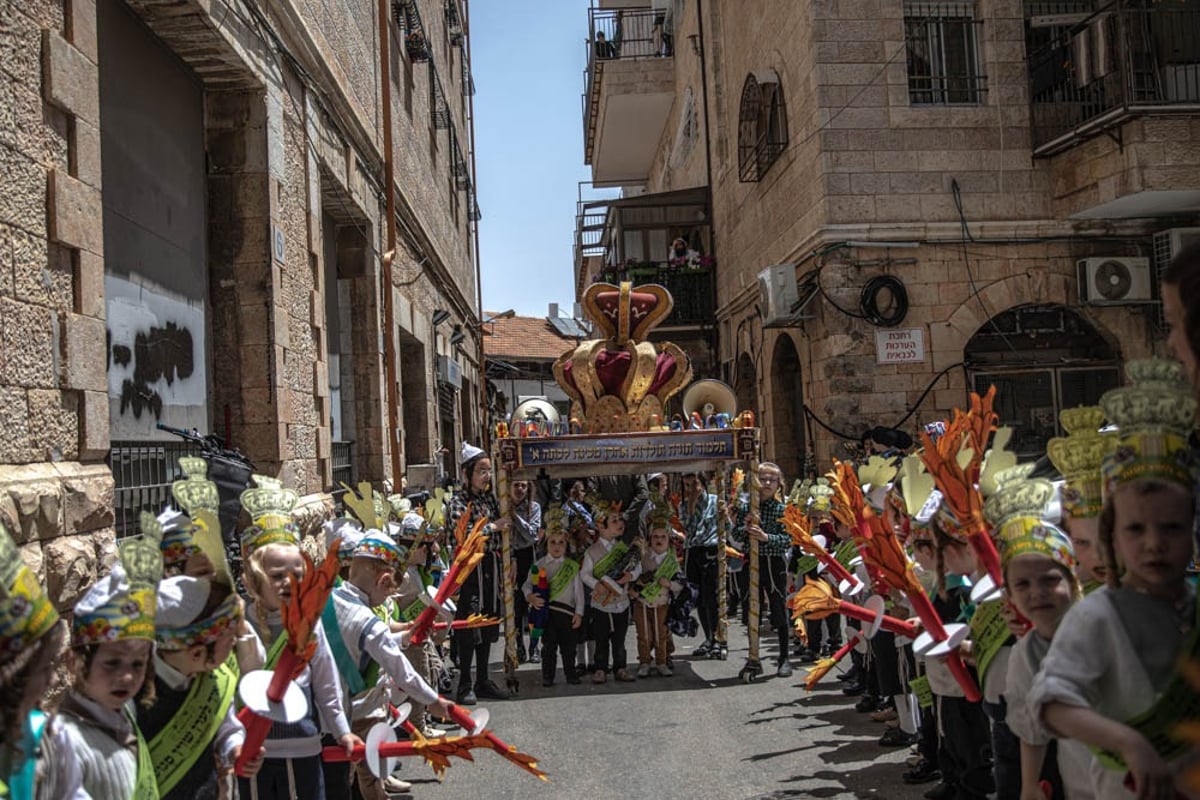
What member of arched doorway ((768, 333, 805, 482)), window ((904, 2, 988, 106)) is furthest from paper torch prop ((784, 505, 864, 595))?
arched doorway ((768, 333, 805, 482))

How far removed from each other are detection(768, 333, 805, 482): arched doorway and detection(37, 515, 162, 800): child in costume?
1386cm

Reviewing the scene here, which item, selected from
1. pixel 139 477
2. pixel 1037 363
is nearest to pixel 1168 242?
pixel 1037 363

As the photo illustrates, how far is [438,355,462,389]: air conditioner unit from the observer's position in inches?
744

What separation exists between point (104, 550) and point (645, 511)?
231 inches

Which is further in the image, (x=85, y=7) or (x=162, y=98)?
(x=162, y=98)

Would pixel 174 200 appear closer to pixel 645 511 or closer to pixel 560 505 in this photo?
pixel 560 505

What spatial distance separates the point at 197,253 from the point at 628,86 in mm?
18401

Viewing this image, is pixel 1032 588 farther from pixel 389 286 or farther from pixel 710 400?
pixel 389 286

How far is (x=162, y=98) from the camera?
7.39m

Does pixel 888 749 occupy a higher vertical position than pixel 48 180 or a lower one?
lower

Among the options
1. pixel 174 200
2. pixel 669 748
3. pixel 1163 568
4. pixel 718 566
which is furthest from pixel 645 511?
pixel 1163 568

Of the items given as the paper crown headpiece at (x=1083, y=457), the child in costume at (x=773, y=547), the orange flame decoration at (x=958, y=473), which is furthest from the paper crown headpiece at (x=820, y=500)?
the paper crown headpiece at (x=1083, y=457)

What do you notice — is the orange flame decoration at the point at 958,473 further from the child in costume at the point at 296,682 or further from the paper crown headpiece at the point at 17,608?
the paper crown headpiece at the point at 17,608

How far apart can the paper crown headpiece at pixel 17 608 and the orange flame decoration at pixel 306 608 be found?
1.19 m
